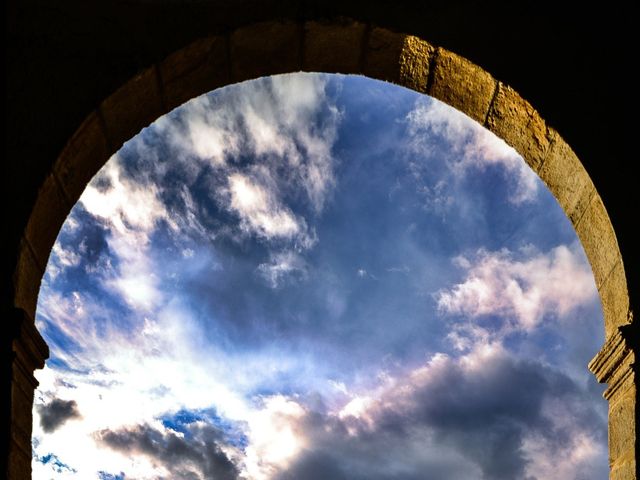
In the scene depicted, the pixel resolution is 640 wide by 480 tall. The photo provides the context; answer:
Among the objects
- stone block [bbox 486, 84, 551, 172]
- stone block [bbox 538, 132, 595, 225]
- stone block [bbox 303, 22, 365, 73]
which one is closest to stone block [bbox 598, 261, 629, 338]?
stone block [bbox 538, 132, 595, 225]

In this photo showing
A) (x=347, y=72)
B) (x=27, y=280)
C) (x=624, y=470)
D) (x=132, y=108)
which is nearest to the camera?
(x=624, y=470)

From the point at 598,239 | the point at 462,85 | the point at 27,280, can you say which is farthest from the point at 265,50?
the point at 598,239

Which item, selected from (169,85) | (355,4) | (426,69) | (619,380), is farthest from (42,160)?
(619,380)

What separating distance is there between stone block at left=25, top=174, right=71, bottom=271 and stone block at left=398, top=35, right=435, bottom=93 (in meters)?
2.44

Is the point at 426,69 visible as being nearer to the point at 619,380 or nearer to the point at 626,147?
the point at 626,147

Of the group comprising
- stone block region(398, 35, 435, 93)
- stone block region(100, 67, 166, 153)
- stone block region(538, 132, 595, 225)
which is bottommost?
stone block region(538, 132, 595, 225)

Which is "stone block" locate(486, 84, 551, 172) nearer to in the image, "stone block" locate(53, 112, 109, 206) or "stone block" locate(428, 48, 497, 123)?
"stone block" locate(428, 48, 497, 123)

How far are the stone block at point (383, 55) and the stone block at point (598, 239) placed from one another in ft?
5.32

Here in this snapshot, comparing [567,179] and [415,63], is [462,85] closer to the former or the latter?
[415,63]

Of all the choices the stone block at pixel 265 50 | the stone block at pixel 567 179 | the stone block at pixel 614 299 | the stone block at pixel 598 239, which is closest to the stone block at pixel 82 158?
the stone block at pixel 265 50

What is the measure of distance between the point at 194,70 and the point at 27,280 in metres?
1.74

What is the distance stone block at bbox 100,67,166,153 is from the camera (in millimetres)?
3965

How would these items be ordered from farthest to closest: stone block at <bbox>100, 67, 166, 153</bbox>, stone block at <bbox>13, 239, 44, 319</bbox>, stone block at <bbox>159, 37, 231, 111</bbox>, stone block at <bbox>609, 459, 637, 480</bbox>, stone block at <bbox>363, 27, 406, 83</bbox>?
stone block at <bbox>363, 27, 406, 83</bbox> < stone block at <bbox>159, 37, 231, 111</bbox> < stone block at <bbox>100, 67, 166, 153</bbox> < stone block at <bbox>13, 239, 44, 319</bbox> < stone block at <bbox>609, 459, 637, 480</bbox>

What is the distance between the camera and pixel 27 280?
3.68 m
